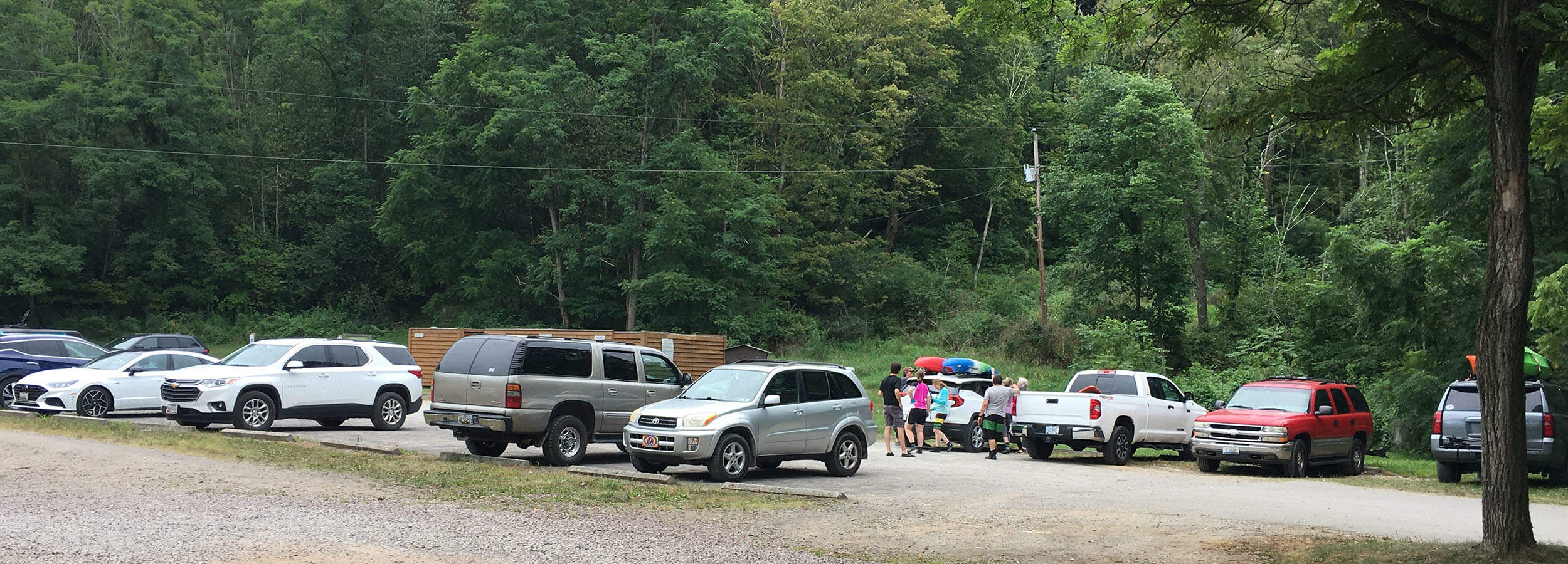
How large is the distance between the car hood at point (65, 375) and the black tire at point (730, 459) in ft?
49.9

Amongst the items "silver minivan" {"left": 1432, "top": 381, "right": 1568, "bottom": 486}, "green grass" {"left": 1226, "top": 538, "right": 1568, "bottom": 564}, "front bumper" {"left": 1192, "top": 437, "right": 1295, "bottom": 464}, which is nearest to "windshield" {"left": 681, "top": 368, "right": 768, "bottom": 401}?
"green grass" {"left": 1226, "top": 538, "right": 1568, "bottom": 564}

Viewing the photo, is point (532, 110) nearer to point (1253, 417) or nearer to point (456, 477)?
point (1253, 417)

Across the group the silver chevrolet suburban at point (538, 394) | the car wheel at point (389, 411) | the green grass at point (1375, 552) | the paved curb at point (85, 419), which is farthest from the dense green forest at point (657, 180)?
the paved curb at point (85, 419)

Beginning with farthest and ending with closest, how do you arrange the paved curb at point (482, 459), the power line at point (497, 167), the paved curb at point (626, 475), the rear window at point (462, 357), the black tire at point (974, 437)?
the power line at point (497, 167), the black tire at point (974, 437), the rear window at point (462, 357), the paved curb at point (482, 459), the paved curb at point (626, 475)

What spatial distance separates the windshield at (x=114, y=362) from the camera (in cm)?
2481

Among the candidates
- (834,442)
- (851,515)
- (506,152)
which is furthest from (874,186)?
(851,515)

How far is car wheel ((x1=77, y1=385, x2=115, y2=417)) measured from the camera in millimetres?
23734

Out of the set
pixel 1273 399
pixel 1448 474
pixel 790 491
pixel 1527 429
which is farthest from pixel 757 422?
pixel 1527 429

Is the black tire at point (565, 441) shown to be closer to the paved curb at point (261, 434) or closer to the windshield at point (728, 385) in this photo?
the windshield at point (728, 385)

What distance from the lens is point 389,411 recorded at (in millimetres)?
23031

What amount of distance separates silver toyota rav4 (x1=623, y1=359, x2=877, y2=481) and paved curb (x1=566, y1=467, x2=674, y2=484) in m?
0.27

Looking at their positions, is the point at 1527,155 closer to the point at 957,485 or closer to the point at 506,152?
the point at 957,485

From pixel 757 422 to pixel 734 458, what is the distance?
577mm

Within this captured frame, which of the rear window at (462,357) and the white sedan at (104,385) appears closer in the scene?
the rear window at (462,357)
